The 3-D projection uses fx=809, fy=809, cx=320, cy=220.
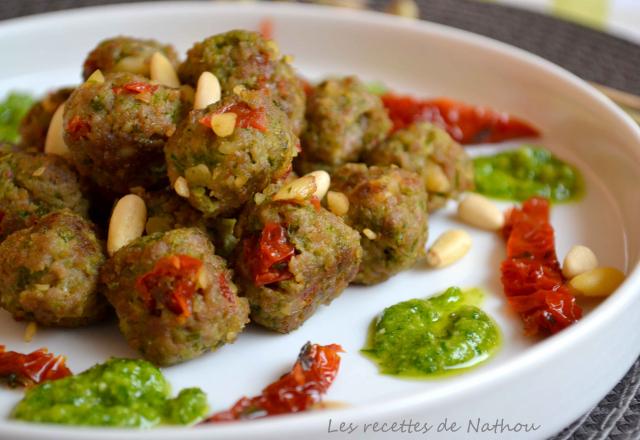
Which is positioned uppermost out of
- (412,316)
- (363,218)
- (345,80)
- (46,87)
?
(345,80)

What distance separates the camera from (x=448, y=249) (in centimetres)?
400

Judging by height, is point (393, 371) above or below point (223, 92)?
below

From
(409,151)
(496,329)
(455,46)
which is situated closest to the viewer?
(496,329)

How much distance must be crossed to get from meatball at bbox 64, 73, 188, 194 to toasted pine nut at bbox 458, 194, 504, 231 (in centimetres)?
161

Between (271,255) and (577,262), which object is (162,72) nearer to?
(271,255)

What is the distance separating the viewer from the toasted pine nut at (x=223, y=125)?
3145mm

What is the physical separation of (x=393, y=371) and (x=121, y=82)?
166cm

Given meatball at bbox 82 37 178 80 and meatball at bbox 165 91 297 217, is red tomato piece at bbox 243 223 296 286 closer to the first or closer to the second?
meatball at bbox 165 91 297 217

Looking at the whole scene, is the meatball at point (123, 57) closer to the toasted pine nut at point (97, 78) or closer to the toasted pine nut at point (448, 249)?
the toasted pine nut at point (97, 78)

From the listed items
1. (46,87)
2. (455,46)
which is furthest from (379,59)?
(46,87)

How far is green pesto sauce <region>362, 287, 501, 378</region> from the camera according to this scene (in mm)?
3287

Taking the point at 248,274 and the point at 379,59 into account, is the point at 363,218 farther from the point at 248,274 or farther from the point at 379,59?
the point at 379,59

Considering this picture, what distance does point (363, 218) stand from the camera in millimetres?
3600

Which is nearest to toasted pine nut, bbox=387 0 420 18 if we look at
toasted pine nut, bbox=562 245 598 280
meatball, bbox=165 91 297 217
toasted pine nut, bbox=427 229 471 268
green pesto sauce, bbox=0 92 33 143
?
toasted pine nut, bbox=427 229 471 268
